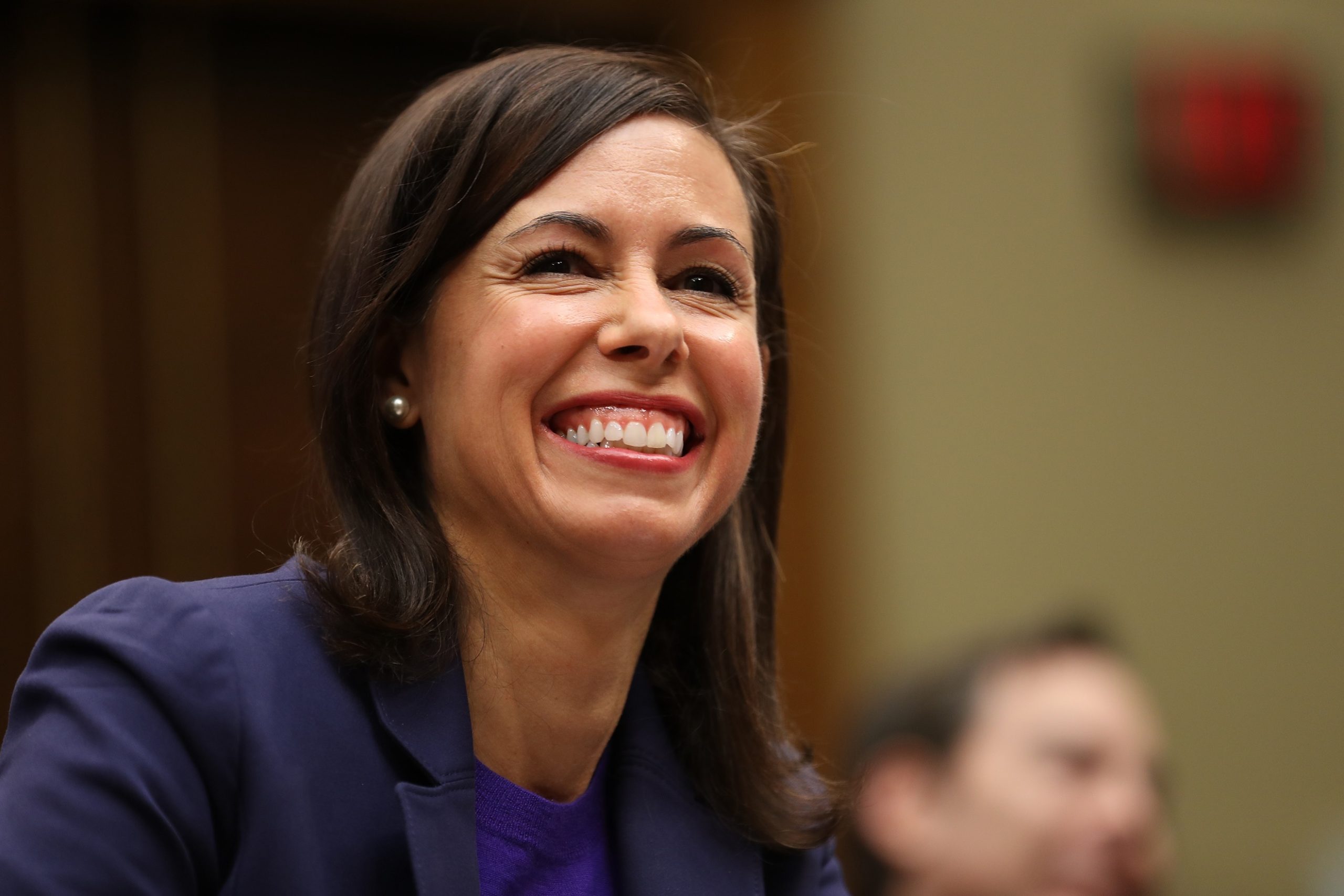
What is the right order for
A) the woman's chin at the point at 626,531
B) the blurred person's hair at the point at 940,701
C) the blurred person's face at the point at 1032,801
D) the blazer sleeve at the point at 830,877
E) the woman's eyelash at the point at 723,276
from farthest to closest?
the blurred person's hair at the point at 940,701 → the blurred person's face at the point at 1032,801 → the blazer sleeve at the point at 830,877 → the woman's eyelash at the point at 723,276 → the woman's chin at the point at 626,531

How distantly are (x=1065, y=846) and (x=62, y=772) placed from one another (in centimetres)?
172

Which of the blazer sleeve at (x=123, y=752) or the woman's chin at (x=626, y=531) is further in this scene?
the woman's chin at (x=626, y=531)

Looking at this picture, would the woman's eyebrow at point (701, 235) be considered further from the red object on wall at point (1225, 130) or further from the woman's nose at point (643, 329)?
the red object on wall at point (1225, 130)

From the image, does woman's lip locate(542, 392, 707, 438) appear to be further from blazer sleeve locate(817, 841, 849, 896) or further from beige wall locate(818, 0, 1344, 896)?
beige wall locate(818, 0, 1344, 896)

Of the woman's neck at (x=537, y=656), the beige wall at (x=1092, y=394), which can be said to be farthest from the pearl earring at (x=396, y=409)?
the beige wall at (x=1092, y=394)

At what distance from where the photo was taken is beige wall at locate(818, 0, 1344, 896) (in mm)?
4070

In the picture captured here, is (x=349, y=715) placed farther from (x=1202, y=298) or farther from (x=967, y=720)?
(x=1202, y=298)

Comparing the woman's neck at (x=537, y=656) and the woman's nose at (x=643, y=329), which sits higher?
the woman's nose at (x=643, y=329)

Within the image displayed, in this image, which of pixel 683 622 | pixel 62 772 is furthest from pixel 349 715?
pixel 683 622

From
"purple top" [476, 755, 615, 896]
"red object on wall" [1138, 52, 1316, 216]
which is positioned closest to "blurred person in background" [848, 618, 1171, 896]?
"purple top" [476, 755, 615, 896]

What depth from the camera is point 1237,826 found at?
4441 mm

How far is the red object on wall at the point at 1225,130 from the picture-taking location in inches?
174

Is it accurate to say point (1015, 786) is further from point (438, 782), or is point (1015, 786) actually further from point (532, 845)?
point (438, 782)

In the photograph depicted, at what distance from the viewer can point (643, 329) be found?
1.42m
